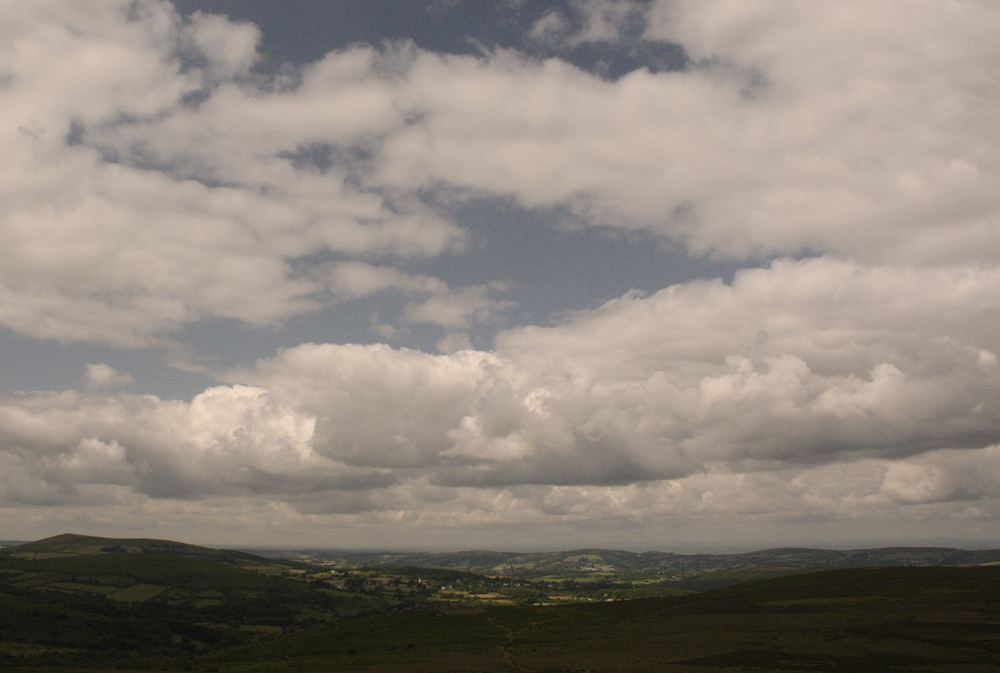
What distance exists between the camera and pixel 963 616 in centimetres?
19062

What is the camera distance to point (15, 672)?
145m

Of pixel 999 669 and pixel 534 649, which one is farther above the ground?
pixel 999 669

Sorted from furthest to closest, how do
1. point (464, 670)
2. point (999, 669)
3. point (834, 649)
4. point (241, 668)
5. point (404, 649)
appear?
point (404, 649)
point (241, 668)
point (834, 649)
point (464, 670)
point (999, 669)

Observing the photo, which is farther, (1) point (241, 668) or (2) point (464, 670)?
(1) point (241, 668)

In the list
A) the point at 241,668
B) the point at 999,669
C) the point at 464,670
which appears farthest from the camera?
the point at 241,668

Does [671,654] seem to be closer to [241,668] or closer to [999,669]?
[999,669]

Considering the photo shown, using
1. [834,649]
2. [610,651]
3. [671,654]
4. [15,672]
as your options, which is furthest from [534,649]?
[15,672]

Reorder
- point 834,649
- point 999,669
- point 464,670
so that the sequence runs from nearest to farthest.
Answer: point 999,669, point 464,670, point 834,649

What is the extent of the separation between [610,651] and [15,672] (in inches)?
5729

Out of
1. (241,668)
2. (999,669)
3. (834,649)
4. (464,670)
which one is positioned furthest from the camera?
(241,668)

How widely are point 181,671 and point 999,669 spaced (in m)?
198

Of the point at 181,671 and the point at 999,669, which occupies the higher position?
the point at 999,669

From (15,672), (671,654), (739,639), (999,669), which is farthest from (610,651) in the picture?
(15,672)

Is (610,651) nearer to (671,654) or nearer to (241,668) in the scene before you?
(671,654)
